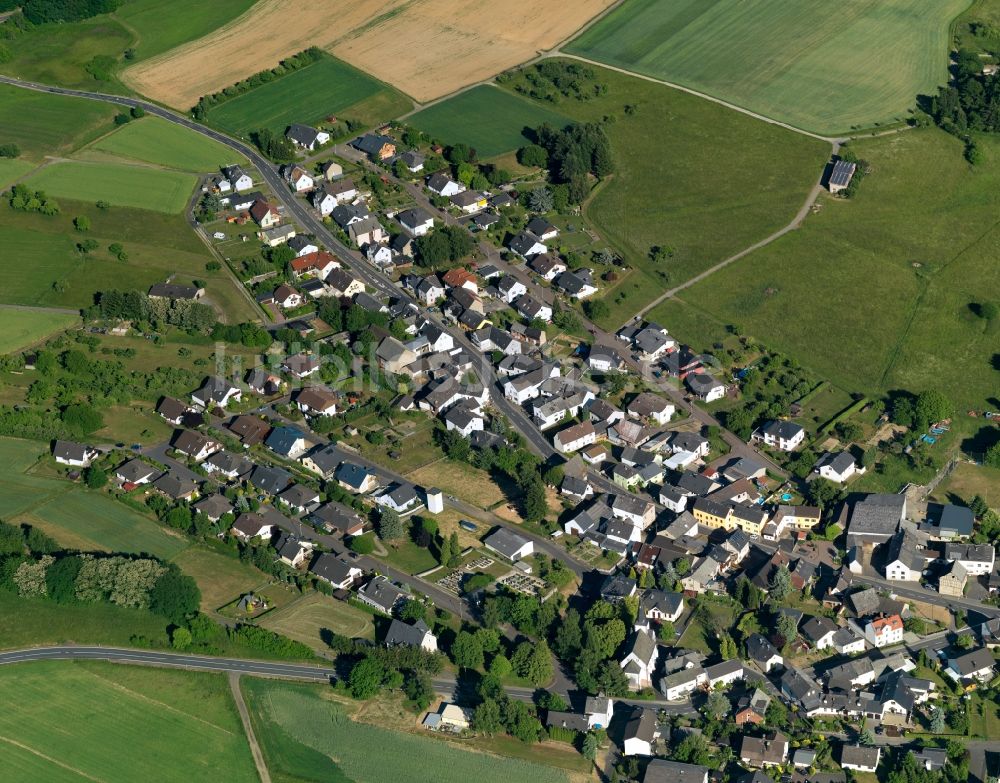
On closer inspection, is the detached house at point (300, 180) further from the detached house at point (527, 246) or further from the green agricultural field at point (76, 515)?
the green agricultural field at point (76, 515)

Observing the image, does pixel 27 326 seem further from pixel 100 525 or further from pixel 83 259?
pixel 100 525

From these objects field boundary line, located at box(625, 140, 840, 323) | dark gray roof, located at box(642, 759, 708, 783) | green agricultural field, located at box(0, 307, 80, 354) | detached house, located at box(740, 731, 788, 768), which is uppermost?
green agricultural field, located at box(0, 307, 80, 354)

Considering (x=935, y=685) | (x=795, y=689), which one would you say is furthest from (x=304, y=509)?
(x=935, y=685)

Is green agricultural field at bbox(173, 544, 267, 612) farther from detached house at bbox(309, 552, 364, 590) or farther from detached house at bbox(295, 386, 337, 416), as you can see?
detached house at bbox(295, 386, 337, 416)

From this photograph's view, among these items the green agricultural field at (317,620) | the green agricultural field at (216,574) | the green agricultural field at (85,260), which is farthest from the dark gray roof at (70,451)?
the green agricultural field at (317,620)

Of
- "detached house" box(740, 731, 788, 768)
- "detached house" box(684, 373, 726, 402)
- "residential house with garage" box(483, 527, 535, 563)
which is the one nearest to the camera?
"detached house" box(740, 731, 788, 768)

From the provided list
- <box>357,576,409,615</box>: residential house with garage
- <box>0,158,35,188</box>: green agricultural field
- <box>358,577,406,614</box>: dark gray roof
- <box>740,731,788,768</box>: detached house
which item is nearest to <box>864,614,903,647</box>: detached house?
<box>740,731,788,768</box>: detached house

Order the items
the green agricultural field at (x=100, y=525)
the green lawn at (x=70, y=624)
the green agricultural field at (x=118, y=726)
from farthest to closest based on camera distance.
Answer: the green agricultural field at (x=100, y=525)
the green lawn at (x=70, y=624)
the green agricultural field at (x=118, y=726)
